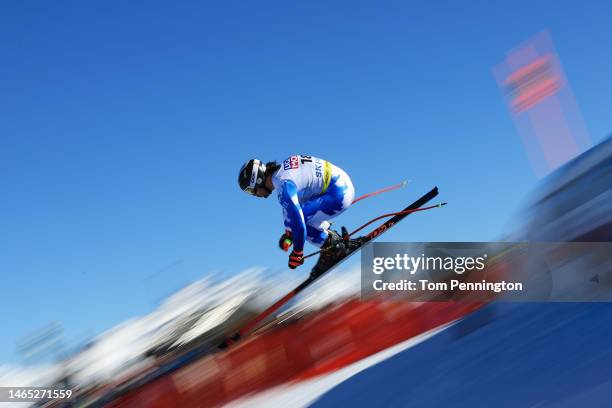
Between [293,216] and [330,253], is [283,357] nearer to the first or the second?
[330,253]

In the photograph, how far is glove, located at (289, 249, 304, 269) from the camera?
6.99 m

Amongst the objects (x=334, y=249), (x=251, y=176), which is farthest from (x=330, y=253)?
(x=251, y=176)

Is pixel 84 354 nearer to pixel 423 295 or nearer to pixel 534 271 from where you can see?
pixel 423 295

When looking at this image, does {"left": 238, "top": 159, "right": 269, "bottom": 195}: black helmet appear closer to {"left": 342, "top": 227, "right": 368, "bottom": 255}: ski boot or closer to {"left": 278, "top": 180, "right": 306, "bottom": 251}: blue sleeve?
{"left": 278, "top": 180, "right": 306, "bottom": 251}: blue sleeve

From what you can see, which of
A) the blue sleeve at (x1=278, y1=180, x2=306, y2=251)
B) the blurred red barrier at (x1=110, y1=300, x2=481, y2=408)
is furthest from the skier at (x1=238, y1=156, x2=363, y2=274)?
the blurred red barrier at (x1=110, y1=300, x2=481, y2=408)

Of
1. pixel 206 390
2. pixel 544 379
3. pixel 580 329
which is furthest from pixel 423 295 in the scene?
pixel 206 390

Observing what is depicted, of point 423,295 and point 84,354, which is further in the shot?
point 84,354

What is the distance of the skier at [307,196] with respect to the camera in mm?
6992

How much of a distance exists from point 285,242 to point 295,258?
0.84 ft

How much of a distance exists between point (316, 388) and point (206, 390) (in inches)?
112

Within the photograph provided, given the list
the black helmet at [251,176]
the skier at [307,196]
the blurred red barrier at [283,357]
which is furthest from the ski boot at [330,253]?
the blurred red barrier at [283,357]

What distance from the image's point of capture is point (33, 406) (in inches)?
396

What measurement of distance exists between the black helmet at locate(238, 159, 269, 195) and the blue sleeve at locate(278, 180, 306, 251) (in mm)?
369

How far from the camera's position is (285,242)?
22.8 feet
